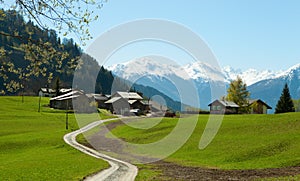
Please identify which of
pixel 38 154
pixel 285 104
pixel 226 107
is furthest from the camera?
pixel 226 107

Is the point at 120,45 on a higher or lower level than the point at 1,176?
higher

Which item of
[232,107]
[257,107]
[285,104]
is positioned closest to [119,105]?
[232,107]

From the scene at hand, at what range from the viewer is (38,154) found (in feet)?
162

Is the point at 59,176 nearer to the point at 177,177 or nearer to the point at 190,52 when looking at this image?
the point at 177,177

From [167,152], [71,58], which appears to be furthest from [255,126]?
→ [71,58]

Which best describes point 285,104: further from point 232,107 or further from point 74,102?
point 74,102

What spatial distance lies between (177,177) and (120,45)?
20.6 metres

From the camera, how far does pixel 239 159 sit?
40.4 meters

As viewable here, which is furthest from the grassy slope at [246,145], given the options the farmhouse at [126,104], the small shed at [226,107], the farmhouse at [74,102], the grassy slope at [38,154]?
the farmhouse at [126,104]

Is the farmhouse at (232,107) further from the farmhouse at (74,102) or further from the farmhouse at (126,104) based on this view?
the farmhouse at (74,102)

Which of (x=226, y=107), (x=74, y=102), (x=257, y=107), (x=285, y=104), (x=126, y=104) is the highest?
(x=285, y=104)

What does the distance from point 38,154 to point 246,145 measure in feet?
92.3

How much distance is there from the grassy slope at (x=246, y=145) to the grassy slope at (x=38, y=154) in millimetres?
11964

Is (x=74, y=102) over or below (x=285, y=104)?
below
